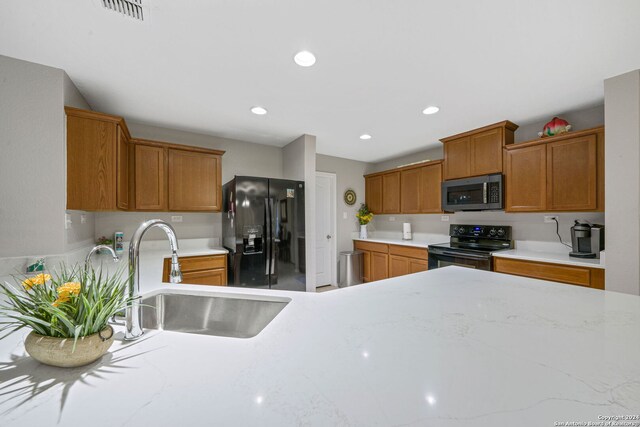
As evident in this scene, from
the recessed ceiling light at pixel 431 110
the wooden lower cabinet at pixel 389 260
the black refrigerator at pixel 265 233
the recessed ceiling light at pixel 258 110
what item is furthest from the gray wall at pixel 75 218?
the wooden lower cabinet at pixel 389 260

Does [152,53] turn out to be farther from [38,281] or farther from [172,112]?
[38,281]

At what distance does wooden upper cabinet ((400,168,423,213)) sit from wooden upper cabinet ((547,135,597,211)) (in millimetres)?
1608

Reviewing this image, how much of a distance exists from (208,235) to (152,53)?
2.26 m

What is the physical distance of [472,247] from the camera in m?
3.28

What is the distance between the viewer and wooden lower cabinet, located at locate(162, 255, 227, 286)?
2.76 metres

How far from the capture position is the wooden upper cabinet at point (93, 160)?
2.05m

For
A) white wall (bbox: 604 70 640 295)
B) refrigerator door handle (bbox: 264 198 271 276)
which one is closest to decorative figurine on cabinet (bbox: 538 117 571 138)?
white wall (bbox: 604 70 640 295)

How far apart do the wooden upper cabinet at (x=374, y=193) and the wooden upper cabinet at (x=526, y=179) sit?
2078 mm

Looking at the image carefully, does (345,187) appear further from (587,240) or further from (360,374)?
(360,374)

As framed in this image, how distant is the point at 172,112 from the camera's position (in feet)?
9.07

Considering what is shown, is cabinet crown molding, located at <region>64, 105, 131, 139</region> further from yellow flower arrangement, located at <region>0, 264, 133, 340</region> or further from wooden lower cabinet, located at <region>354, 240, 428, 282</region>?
wooden lower cabinet, located at <region>354, 240, 428, 282</region>

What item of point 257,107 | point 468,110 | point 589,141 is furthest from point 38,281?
point 589,141

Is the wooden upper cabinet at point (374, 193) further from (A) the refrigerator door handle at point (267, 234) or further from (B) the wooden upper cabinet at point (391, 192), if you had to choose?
(A) the refrigerator door handle at point (267, 234)

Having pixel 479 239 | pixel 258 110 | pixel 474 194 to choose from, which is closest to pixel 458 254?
pixel 479 239
